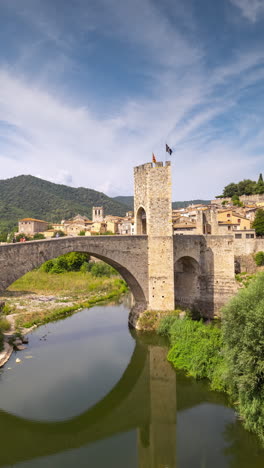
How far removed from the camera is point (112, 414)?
8.77 meters

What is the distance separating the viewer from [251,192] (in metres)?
46.9

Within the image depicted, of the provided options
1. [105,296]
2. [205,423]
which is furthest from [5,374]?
[105,296]

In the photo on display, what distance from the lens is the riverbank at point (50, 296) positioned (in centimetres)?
1589

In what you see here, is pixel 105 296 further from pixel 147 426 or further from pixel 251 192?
pixel 251 192

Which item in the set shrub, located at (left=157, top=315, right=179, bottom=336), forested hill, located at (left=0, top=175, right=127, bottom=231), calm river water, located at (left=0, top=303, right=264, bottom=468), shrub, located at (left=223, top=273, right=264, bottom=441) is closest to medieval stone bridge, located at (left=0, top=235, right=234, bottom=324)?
shrub, located at (left=157, top=315, right=179, bottom=336)

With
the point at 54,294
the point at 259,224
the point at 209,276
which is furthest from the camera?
the point at 259,224

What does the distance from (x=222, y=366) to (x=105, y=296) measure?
13673 millimetres

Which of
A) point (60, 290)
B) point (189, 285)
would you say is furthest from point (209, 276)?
point (60, 290)

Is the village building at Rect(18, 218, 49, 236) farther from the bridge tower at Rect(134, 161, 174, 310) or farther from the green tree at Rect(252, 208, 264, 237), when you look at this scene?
the bridge tower at Rect(134, 161, 174, 310)

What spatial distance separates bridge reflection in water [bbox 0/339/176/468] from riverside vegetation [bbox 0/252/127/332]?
277 inches

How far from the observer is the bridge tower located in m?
13.9

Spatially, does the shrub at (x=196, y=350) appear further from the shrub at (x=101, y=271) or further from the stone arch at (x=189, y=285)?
the shrub at (x=101, y=271)

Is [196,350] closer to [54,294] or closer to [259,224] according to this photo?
[54,294]

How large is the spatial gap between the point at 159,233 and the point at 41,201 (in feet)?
266
